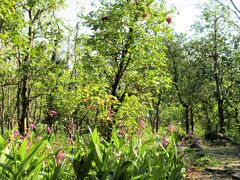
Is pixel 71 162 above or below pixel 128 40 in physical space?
below

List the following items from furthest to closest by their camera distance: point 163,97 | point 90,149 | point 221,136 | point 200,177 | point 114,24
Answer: point 163,97, point 221,136, point 114,24, point 200,177, point 90,149

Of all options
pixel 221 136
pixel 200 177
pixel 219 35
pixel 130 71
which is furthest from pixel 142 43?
pixel 219 35

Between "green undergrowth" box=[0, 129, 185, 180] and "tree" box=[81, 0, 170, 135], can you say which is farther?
"tree" box=[81, 0, 170, 135]

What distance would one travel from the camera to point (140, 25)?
9.56m

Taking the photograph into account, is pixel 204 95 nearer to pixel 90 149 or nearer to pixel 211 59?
pixel 211 59

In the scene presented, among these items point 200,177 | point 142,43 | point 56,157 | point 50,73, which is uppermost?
point 142,43

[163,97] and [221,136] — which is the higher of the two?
[163,97]

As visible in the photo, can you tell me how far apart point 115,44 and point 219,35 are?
56.3 feet

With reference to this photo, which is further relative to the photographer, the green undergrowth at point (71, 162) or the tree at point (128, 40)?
the tree at point (128, 40)

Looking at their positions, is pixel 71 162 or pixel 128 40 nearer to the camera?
pixel 71 162

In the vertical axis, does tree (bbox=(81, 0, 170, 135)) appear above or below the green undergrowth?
above

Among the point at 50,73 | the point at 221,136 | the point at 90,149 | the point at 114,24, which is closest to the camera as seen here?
the point at 90,149

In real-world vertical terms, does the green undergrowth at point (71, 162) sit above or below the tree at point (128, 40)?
below

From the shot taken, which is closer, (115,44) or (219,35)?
(115,44)
